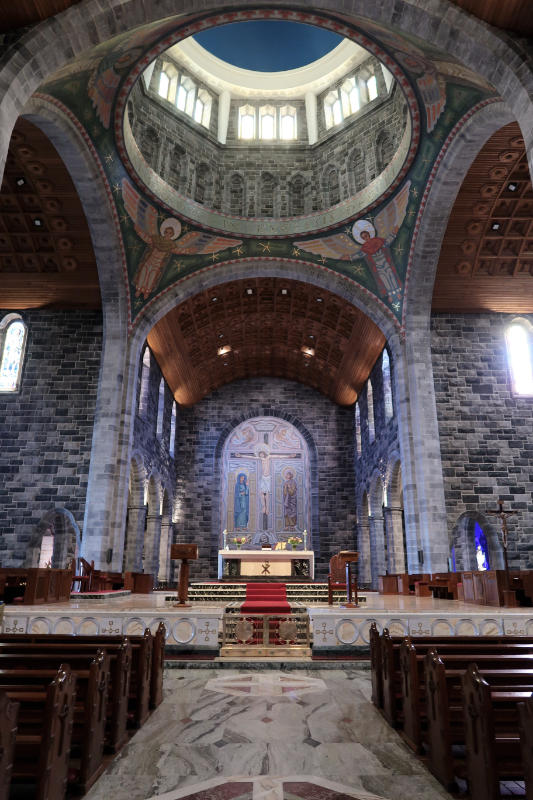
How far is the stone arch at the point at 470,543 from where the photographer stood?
46.3 ft

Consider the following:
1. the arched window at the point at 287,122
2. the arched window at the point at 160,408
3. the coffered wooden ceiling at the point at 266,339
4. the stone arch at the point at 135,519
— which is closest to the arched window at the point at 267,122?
the arched window at the point at 287,122

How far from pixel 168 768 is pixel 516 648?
291 cm

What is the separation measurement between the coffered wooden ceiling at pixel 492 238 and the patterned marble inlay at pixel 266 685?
426 inches

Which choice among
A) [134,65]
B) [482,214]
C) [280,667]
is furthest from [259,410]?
[280,667]

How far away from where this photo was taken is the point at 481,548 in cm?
1548

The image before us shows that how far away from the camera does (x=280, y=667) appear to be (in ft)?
21.6

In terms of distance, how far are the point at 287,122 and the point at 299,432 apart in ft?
41.3

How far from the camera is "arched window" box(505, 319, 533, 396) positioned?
611 inches

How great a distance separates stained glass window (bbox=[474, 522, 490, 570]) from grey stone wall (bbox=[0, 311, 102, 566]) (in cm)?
1087

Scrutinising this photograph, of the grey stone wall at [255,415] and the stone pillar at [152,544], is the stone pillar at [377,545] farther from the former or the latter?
the stone pillar at [152,544]

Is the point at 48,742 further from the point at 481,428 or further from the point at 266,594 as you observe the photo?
the point at 481,428

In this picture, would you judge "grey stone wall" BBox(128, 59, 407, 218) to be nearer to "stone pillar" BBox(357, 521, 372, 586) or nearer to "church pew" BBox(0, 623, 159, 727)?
"church pew" BBox(0, 623, 159, 727)

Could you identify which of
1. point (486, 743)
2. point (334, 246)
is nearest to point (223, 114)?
point (334, 246)

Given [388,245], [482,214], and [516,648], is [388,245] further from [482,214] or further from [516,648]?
[516,648]
